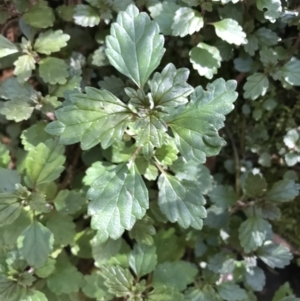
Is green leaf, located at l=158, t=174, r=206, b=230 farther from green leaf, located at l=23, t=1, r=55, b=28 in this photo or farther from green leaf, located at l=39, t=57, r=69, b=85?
green leaf, located at l=23, t=1, r=55, b=28

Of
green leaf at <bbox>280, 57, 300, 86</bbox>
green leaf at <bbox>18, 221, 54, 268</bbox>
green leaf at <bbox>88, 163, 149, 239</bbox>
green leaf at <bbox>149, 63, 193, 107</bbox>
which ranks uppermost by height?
green leaf at <bbox>149, 63, 193, 107</bbox>

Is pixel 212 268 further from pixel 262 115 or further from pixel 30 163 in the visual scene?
pixel 30 163

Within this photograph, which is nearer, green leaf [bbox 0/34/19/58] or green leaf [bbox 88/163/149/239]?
green leaf [bbox 88/163/149/239]

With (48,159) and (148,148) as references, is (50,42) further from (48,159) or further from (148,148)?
(148,148)

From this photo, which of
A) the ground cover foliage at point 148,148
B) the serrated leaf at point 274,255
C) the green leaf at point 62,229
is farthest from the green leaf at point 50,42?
the serrated leaf at point 274,255

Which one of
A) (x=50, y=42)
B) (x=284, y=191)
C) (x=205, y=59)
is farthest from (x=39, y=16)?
(x=284, y=191)

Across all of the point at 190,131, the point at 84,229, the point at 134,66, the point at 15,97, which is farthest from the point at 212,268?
the point at 15,97

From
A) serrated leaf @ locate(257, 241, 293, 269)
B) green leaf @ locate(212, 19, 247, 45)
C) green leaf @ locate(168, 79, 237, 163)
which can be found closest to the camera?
green leaf @ locate(168, 79, 237, 163)

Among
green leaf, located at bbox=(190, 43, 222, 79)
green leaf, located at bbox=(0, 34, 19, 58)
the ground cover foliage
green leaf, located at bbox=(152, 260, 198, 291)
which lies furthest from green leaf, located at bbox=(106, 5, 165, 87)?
green leaf, located at bbox=(152, 260, 198, 291)
